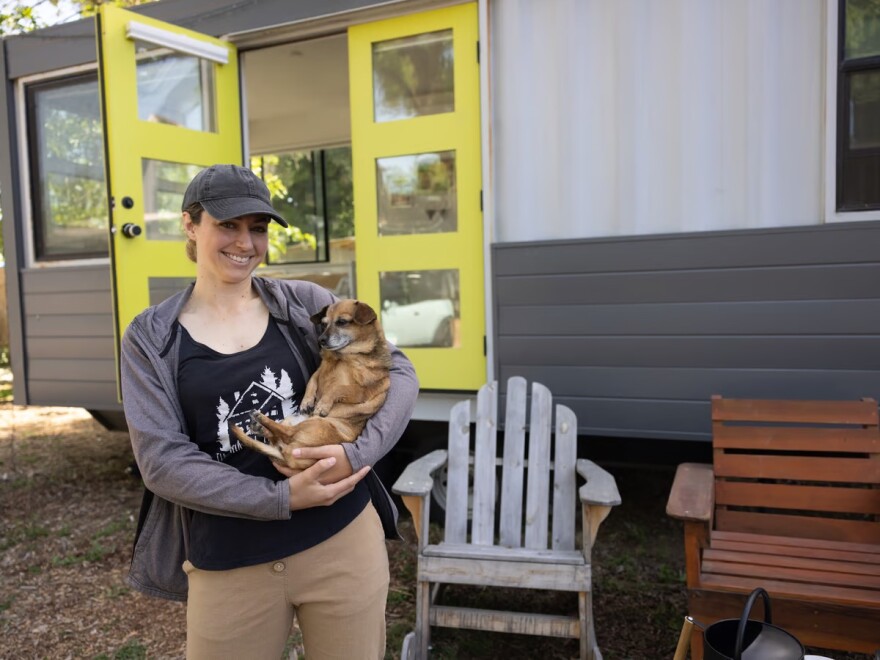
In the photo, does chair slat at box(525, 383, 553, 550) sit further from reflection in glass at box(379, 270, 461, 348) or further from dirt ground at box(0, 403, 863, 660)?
reflection in glass at box(379, 270, 461, 348)

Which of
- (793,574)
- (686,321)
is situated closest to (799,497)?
(793,574)

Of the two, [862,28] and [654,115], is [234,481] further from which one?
[862,28]

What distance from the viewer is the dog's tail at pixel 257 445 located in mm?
1359

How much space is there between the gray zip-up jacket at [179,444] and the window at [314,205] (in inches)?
206

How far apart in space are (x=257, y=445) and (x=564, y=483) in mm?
1859

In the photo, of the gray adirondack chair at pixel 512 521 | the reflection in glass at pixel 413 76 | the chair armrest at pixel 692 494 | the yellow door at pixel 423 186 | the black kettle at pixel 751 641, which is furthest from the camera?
the reflection in glass at pixel 413 76

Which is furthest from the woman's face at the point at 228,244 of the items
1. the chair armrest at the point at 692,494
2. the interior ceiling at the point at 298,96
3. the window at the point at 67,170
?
the interior ceiling at the point at 298,96

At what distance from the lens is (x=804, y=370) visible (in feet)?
9.95

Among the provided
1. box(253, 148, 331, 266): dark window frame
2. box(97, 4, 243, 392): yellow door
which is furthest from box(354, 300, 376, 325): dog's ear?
box(253, 148, 331, 266): dark window frame

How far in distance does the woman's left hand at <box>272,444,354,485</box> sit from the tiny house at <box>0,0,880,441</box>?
2.15m

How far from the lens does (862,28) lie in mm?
2930

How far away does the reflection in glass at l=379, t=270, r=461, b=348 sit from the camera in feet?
12.3

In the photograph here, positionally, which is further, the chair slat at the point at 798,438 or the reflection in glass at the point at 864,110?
the reflection in glass at the point at 864,110

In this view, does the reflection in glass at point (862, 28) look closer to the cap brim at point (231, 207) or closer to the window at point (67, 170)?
the cap brim at point (231, 207)
